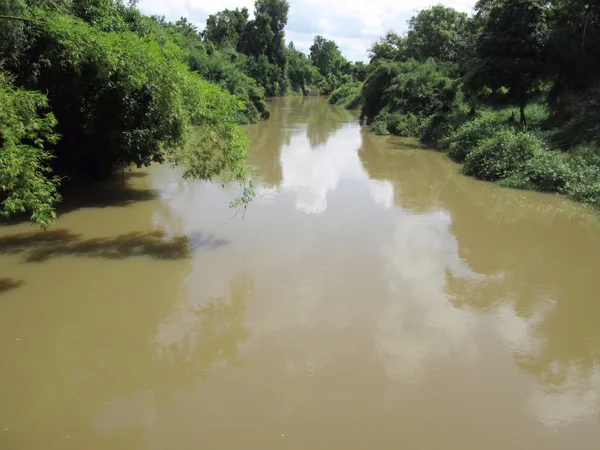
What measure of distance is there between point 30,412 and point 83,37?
7906mm

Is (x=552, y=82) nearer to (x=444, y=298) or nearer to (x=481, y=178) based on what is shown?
(x=481, y=178)

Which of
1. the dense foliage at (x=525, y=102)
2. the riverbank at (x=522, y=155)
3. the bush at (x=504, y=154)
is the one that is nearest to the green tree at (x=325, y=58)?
the dense foliage at (x=525, y=102)

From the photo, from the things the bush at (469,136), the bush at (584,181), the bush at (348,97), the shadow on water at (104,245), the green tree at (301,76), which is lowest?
the shadow on water at (104,245)

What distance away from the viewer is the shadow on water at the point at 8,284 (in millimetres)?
7168

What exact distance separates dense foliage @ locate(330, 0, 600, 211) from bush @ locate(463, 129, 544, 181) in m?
0.03

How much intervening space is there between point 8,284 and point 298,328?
4.67 m

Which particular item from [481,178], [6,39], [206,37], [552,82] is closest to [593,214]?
[481,178]

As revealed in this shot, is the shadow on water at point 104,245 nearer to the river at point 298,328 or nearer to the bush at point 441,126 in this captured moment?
the river at point 298,328

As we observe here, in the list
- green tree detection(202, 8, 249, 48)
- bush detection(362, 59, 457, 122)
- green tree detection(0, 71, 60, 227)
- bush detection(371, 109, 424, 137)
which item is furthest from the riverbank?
green tree detection(202, 8, 249, 48)

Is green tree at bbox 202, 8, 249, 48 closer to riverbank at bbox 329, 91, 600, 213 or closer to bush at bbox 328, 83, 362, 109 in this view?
bush at bbox 328, 83, 362, 109

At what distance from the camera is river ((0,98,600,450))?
4.66m

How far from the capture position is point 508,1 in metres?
18.2

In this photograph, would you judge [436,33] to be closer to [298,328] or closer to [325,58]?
[298,328]

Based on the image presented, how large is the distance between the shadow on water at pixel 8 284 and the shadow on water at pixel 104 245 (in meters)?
0.82
